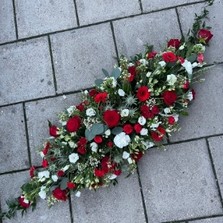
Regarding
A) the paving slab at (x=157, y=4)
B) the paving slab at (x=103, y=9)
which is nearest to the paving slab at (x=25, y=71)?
the paving slab at (x=103, y=9)

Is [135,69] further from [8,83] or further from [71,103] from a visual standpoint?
[8,83]

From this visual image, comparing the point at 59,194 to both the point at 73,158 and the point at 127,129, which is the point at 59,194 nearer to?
the point at 73,158

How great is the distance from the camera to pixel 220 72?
2428mm

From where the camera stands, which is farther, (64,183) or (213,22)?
(213,22)

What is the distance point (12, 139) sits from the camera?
8.11 ft

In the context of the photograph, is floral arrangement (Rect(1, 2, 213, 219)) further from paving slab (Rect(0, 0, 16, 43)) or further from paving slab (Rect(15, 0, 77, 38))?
paving slab (Rect(0, 0, 16, 43))

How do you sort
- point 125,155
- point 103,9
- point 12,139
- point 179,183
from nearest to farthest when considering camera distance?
point 125,155 → point 179,183 → point 12,139 → point 103,9

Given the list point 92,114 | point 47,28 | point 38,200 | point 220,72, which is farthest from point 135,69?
point 38,200

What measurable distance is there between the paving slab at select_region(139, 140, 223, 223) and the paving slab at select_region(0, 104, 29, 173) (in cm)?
65

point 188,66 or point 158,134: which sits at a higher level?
point 188,66

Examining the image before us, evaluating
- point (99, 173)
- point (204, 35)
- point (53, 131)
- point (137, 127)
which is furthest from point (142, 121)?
point (204, 35)

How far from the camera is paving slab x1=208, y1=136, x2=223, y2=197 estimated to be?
230 cm

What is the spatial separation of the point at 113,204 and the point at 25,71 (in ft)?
2.93

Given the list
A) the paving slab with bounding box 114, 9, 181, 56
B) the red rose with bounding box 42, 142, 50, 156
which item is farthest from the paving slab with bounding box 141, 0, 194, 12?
the red rose with bounding box 42, 142, 50, 156
